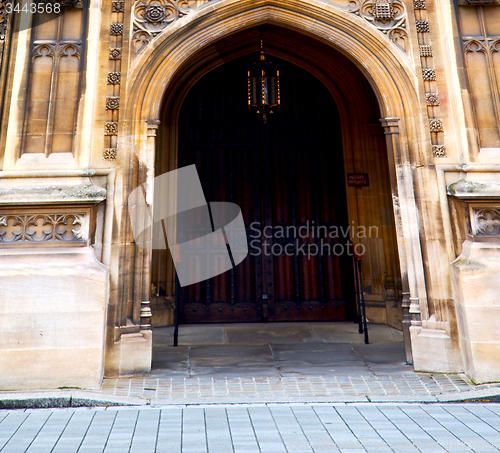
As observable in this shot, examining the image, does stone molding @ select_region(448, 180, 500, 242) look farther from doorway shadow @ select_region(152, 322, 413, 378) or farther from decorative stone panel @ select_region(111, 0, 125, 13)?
decorative stone panel @ select_region(111, 0, 125, 13)

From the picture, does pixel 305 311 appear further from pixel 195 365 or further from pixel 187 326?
pixel 195 365

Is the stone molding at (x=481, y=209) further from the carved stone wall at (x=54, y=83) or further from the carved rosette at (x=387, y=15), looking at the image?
the carved stone wall at (x=54, y=83)

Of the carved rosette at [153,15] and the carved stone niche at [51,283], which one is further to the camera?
the carved rosette at [153,15]

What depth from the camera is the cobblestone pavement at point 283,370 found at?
3697mm

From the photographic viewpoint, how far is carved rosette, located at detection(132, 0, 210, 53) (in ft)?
15.7

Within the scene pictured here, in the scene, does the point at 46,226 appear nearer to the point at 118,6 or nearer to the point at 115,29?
the point at 115,29

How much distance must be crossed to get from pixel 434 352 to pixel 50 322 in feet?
12.8

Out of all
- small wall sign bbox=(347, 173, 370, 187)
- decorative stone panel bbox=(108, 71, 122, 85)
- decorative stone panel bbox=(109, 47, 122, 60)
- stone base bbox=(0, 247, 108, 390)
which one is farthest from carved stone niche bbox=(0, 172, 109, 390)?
small wall sign bbox=(347, 173, 370, 187)

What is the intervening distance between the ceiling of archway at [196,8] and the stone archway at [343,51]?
0.11 meters

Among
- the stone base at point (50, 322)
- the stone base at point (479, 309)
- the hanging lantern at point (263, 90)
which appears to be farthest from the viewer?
the hanging lantern at point (263, 90)

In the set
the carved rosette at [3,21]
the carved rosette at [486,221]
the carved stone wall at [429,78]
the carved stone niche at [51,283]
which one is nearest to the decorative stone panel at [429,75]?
the carved stone wall at [429,78]

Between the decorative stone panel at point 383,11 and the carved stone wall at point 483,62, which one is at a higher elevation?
the decorative stone panel at point 383,11

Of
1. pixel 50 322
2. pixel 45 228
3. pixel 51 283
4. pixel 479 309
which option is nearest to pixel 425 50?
pixel 479 309

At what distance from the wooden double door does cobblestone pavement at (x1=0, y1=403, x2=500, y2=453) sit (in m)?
3.48
